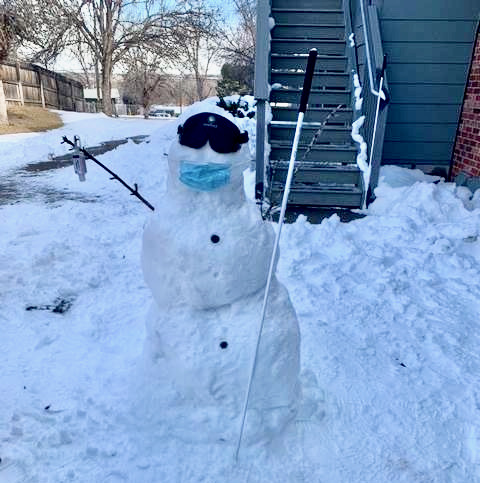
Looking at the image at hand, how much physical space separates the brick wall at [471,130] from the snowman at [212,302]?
511cm

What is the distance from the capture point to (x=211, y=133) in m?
2.01

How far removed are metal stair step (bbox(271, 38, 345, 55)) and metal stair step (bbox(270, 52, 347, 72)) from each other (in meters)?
0.14

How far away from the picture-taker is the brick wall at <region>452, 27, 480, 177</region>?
6.17m

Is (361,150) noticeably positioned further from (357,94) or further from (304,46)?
(304,46)

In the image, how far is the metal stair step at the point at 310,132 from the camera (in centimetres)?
639

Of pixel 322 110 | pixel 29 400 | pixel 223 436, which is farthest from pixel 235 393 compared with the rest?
pixel 322 110

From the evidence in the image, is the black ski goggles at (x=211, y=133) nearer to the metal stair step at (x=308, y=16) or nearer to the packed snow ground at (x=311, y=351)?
the packed snow ground at (x=311, y=351)

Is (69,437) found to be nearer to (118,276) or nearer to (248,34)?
(118,276)

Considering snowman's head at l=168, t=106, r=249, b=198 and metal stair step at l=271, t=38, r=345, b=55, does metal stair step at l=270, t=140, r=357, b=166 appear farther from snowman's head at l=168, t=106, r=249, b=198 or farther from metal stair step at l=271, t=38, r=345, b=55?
snowman's head at l=168, t=106, r=249, b=198

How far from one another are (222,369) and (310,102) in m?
5.46

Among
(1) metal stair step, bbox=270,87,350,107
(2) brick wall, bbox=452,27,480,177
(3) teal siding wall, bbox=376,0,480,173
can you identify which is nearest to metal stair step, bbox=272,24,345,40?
(3) teal siding wall, bbox=376,0,480,173

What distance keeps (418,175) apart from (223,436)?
18.9ft

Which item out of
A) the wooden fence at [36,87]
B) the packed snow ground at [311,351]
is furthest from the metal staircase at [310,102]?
the wooden fence at [36,87]

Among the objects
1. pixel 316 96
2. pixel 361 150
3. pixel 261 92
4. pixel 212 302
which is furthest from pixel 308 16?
pixel 212 302
